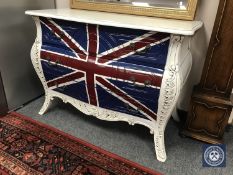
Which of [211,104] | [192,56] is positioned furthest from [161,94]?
[192,56]

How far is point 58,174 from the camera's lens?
4.71ft

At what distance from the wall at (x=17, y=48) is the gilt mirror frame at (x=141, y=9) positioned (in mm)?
433

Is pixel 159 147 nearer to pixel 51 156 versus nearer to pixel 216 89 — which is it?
pixel 216 89

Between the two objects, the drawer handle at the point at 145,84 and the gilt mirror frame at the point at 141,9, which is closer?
the drawer handle at the point at 145,84

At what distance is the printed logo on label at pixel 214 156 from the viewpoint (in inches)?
59.9

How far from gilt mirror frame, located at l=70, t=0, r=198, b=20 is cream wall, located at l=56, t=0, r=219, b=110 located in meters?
0.13

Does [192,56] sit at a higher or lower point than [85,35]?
lower

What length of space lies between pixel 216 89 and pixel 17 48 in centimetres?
170

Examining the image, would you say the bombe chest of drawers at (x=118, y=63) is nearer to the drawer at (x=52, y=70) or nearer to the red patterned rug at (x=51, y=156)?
the drawer at (x=52, y=70)

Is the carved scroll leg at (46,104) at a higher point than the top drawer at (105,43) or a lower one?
lower

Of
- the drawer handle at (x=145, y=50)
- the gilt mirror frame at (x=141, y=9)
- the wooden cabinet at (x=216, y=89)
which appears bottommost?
the wooden cabinet at (x=216, y=89)

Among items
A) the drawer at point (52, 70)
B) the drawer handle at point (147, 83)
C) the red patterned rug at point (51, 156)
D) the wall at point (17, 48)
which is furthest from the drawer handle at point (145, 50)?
the wall at point (17, 48)

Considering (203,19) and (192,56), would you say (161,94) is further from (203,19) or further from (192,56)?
(203,19)

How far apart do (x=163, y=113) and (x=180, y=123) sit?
2.10 feet
